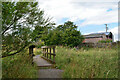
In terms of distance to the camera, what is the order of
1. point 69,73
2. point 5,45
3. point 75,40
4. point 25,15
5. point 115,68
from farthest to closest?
point 75,40 < point 115,68 < point 69,73 < point 25,15 < point 5,45

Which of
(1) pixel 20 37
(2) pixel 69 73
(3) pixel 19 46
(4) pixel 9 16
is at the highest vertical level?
(4) pixel 9 16

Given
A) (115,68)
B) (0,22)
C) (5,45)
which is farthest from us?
(115,68)

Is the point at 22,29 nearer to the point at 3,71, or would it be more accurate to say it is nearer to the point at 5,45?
the point at 5,45

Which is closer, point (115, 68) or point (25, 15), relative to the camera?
point (25, 15)

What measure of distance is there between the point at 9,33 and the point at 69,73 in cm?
245

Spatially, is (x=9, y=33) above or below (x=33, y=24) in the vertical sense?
below

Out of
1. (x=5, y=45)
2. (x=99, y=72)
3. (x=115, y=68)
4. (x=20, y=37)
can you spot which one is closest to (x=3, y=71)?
(x=5, y=45)

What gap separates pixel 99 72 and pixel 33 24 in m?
2.95

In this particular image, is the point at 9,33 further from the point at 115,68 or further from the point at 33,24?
the point at 115,68

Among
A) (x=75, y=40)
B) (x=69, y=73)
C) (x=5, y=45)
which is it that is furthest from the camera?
(x=75, y=40)

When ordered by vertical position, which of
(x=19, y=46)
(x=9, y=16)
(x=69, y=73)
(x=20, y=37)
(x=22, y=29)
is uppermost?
(x=9, y=16)

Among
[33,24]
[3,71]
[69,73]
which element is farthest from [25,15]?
[69,73]

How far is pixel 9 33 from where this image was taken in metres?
3.58

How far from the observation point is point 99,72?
4320mm
